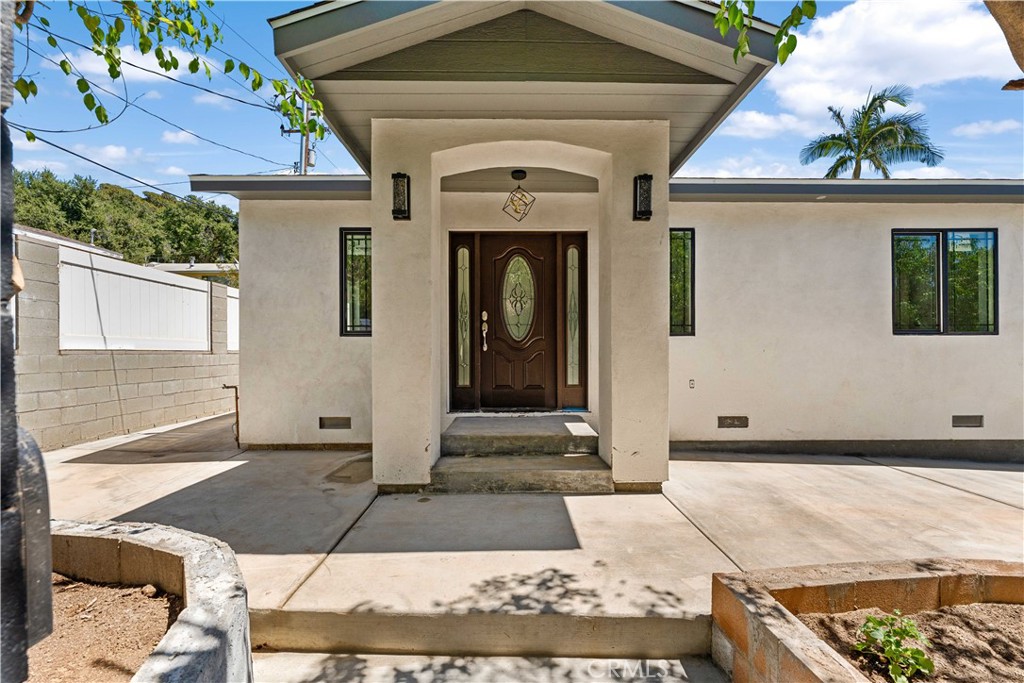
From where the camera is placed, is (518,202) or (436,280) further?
(518,202)

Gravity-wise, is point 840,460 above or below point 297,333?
below

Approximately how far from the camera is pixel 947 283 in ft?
19.1

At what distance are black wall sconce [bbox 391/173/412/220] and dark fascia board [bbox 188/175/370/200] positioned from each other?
165 cm

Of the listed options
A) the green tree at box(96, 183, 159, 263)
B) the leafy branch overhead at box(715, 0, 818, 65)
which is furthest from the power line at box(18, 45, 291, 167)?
the green tree at box(96, 183, 159, 263)

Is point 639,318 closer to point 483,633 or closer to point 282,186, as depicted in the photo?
point 483,633

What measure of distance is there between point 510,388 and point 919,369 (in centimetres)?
491

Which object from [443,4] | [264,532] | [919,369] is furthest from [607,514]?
[919,369]

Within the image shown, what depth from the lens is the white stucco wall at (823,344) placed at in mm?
5781

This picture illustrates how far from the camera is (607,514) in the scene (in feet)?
11.7

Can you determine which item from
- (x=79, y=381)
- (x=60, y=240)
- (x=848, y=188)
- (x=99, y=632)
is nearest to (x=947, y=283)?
(x=848, y=188)

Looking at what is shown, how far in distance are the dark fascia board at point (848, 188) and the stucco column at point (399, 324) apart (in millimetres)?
3190

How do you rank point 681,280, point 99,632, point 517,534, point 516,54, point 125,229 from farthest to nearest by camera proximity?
point 125,229 → point 681,280 → point 516,54 → point 517,534 → point 99,632

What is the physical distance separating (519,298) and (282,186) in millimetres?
2959

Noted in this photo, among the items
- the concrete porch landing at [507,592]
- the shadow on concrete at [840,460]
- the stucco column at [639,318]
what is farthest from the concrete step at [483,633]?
the shadow on concrete at [840,460]
